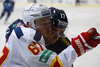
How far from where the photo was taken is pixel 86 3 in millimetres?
15695

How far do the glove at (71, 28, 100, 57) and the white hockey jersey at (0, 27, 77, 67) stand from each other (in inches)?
1.2

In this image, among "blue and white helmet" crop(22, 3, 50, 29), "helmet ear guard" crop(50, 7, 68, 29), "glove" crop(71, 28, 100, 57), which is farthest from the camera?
"helmet ear guard" crop(50, 7, 68, 29)

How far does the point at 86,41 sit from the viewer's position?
1.14m

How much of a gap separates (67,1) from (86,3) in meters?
1.37

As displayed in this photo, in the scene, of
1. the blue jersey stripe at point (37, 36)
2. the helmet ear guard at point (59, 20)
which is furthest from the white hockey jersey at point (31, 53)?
the helmet ear guard at point (59, 20)

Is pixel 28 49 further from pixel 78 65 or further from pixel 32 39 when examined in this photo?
pixel 78 65

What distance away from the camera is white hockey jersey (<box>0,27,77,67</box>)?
1.14 metres

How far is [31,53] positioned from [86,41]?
293 mm

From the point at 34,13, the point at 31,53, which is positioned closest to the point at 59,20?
the point at 34,13

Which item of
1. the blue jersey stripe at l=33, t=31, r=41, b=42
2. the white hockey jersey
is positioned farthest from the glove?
the blue jersey stripe at l=33, t=31, r=41, b=42

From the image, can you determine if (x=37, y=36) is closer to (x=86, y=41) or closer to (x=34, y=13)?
(x=34, y=13)

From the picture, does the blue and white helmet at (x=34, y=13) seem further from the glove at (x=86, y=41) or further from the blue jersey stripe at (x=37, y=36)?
the glove at (x=86, y=41)

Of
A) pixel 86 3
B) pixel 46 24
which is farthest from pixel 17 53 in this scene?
pixel 86 3

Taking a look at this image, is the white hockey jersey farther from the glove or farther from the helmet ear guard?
the helmet ear guard
